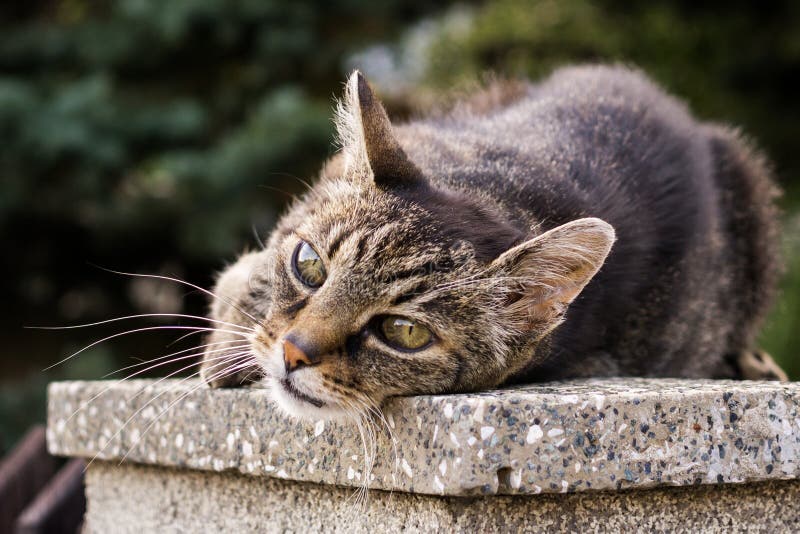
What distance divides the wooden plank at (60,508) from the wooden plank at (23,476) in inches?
7.2

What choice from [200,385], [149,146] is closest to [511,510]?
[200,385]

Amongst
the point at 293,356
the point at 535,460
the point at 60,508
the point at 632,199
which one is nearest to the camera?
the point at 535,460

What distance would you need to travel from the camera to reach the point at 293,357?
1.94 metres

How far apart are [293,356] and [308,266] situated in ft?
0.96

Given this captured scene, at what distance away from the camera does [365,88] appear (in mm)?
2256

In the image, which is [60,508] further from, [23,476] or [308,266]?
[308,266]

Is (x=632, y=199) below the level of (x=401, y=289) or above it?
below

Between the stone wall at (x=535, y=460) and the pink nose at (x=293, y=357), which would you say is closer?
the stone wall at (x=535, y=460)

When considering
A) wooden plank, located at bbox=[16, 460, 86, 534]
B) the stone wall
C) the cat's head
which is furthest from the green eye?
wooden plank, located at bbox=[16, 460, 86, 534]

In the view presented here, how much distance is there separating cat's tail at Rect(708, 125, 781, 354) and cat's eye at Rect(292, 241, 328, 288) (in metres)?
1.63

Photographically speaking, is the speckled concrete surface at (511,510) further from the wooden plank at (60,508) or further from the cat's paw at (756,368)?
the cat's paw at (756,368)

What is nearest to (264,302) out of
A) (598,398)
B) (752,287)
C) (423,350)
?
(423,350)

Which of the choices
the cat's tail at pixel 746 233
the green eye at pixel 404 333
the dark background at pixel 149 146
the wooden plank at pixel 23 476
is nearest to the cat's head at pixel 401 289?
the green eye at pixel 404 333

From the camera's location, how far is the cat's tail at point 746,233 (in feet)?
10.6
